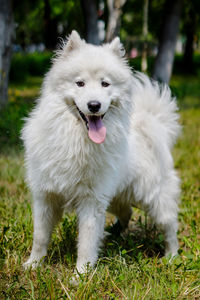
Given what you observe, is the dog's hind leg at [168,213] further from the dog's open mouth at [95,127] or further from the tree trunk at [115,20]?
the tree trunk at [115,20]

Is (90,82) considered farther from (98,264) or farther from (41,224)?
(98,264)

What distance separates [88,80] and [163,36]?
272 inches

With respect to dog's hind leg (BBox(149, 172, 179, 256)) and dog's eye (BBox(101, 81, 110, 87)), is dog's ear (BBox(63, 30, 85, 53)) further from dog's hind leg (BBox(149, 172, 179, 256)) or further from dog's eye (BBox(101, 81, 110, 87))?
dog's hind leg (BBox(149, 172, 179, 256))

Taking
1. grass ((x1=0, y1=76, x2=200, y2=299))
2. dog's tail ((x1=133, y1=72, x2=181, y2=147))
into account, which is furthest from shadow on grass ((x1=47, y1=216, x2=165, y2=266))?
dog's tail ((x1=133, y1=72, x2=181, y2=147))

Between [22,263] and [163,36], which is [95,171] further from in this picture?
[163,36]

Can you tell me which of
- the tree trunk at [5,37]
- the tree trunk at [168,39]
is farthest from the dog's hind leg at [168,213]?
the tree trunk at [168,39]

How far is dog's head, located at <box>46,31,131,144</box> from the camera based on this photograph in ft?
8.59

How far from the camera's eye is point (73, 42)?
2.83m

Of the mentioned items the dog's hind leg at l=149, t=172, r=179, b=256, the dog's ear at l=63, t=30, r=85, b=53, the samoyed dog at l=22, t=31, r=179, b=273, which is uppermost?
the dog's ear at l=63, t=30, r=85, b=53

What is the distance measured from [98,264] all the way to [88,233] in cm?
28

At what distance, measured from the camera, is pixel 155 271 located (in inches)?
117

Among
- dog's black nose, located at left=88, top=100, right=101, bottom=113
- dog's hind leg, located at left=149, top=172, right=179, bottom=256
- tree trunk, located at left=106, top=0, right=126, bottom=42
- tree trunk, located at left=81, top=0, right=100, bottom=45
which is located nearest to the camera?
dog's black nose, located at left=88, top=100, right=101, bottom=113

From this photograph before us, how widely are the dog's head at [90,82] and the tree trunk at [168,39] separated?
6252mm

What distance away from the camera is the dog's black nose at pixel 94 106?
2550 millimetres
